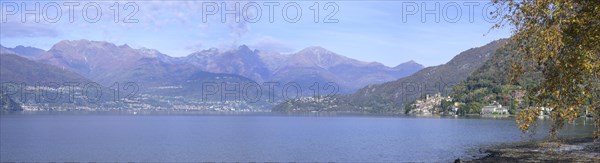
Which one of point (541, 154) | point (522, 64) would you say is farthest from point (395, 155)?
point (522, 64)

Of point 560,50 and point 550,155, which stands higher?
point 560,50

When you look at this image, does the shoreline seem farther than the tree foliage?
Yes

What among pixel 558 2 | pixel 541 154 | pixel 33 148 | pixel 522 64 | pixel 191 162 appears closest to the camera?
pixel 558 2

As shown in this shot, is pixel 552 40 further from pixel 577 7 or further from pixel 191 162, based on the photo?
pixel 191 162

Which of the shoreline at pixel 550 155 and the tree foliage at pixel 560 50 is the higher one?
the tree foliage at pixel 560 50

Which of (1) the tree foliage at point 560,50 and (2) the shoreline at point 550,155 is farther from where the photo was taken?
(2) the shoreline at point 550,155

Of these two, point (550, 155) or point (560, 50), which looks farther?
point (550, 155)

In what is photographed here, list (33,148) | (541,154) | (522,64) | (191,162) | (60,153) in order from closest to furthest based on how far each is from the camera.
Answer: (522,64) < (541,154) < (191,162) < (60,153) < (33,148)

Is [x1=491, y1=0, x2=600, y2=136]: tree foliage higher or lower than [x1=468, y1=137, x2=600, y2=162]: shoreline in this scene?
higher
